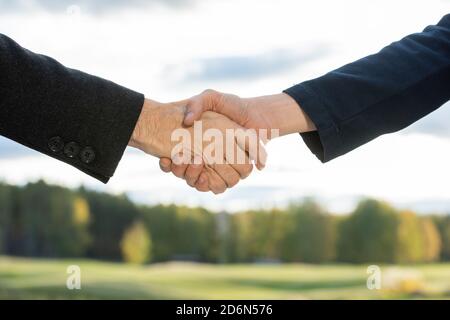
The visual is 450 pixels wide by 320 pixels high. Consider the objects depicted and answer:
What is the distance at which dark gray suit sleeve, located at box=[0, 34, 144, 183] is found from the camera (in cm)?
250

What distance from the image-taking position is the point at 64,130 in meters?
2.53

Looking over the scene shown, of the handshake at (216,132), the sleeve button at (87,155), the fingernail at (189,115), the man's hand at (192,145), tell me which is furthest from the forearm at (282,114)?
the sleeve button at (87,155)

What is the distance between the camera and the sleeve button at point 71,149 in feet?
8.29

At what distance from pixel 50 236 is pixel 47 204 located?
916 millimetres

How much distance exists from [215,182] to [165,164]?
268 millimetres

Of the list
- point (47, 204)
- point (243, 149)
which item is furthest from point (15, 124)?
point (47, 204)

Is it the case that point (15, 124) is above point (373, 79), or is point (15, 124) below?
below

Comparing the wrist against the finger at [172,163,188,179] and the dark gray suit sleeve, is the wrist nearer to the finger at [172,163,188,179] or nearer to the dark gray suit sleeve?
the dark gray suit sleeve

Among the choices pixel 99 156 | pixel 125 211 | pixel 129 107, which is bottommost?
pixel 99 156

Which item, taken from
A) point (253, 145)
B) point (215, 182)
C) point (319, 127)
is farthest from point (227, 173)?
point (319, 127)

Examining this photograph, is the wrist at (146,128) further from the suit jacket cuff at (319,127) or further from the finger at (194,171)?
the suit jacket cuff at (319,127)
